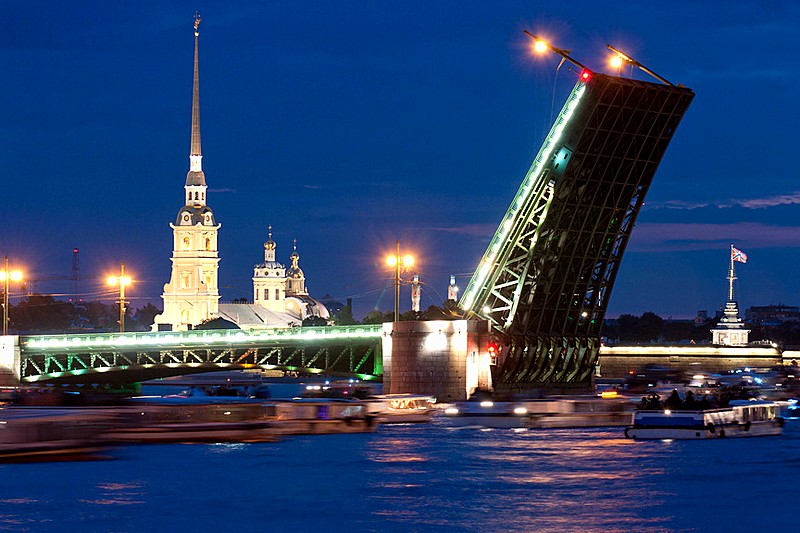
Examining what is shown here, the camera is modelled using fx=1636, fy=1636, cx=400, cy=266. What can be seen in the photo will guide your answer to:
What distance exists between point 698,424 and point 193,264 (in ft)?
463

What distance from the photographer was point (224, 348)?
72.7 meters

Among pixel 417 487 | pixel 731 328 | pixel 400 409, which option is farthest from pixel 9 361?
pixel 731 328

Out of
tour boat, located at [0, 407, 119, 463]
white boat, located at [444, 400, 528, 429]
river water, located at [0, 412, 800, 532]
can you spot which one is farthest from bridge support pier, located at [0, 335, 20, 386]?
tour boat, located at [0, 407, 119, 463]

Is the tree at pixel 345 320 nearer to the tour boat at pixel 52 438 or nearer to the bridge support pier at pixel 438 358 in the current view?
the bridge support pier at pixel 438 358

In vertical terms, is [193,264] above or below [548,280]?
above

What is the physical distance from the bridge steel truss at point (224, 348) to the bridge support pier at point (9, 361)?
455 mm

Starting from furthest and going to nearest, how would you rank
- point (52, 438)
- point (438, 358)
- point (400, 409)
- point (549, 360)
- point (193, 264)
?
point (193, 264) → point (549, 360) → point (438, 358) → point (400, 409) → point (52, 438)

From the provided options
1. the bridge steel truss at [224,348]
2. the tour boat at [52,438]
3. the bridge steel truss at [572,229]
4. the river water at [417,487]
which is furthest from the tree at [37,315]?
the river water at [417,487]

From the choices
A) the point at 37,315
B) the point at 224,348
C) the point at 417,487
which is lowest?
the point at 417,487

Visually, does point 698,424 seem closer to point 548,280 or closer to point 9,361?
point 548,280

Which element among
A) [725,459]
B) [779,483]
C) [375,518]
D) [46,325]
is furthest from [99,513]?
[46,325]

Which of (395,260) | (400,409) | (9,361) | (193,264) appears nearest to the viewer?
(400,409)

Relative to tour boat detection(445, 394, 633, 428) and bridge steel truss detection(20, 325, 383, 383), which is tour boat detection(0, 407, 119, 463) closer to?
tour boat detection(445, 394, 633, 428)

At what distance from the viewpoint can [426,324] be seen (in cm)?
6178
